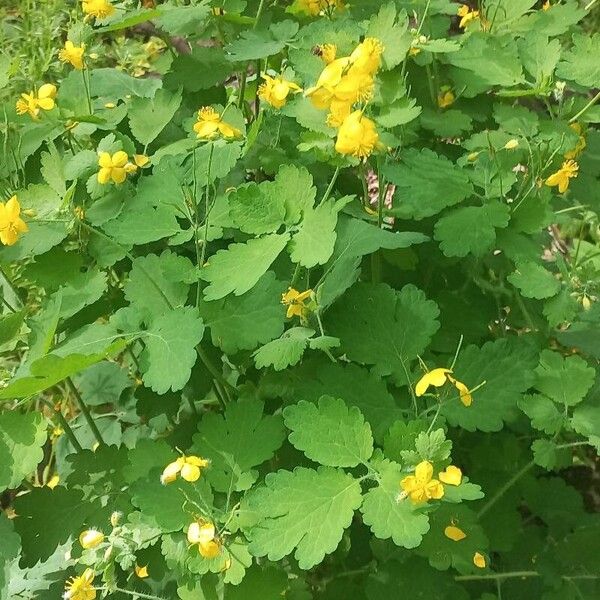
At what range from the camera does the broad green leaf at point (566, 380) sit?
3.59ft

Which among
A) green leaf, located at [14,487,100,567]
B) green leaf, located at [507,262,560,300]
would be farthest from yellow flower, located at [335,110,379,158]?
green leaf, located at [14,487,100,567]

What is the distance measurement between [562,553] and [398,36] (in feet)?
3.25

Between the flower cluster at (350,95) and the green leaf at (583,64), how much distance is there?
0.44 metres

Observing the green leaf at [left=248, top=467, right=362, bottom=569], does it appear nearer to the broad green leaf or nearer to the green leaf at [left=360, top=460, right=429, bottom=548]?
the green leaf at [left=360, top=460, right=429, bottom=548]

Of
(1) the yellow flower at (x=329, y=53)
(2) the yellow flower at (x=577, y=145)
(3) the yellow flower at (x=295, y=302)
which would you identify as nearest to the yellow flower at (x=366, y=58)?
(1) the yellow flower at (x=329, y=53)

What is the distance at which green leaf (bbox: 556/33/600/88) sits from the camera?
120 cm

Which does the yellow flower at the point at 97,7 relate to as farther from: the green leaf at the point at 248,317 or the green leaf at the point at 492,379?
the green leaf at the point at 492,379

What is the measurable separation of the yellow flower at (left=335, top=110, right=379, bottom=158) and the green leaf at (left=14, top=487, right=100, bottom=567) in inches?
31.0

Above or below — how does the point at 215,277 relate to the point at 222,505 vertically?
above

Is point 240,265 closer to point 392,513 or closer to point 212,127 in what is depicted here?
point 212,127

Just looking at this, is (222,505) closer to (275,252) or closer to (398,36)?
(275,252)

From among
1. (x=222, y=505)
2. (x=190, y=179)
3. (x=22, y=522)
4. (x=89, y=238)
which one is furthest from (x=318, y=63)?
(x=22, y=522)

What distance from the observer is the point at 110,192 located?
1.26 m

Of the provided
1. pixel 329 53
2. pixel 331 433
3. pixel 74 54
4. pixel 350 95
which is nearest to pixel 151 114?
pixel 74 54
